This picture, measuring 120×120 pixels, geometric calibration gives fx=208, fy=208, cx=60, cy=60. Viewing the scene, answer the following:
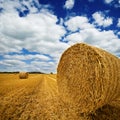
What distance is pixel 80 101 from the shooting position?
7547mm

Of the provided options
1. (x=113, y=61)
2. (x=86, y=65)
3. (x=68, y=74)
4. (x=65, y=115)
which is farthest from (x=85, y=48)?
(x=65, y=115)

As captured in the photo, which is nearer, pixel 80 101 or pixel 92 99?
pixel 92 99

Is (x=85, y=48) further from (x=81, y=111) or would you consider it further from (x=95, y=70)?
(x=81, y=111)

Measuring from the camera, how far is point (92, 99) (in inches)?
266

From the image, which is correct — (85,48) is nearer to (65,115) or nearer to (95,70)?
(95,70)

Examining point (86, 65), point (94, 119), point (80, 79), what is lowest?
point (94, 119)

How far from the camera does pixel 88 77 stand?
7.15 meters

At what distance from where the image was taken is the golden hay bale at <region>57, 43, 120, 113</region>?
644 centimetres

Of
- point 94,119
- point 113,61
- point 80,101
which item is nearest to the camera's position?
point 94,119

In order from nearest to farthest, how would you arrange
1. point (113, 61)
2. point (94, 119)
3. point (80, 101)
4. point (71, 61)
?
point (94, 119) < point (113, 61) < point (80, 101) < point (71, 61)

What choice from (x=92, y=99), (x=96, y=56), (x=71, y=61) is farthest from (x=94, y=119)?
(x=71, y=61)

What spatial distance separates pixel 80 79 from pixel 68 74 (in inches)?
41.7

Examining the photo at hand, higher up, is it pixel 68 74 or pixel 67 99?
pixel 68 74

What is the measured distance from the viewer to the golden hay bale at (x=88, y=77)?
6441 mm
